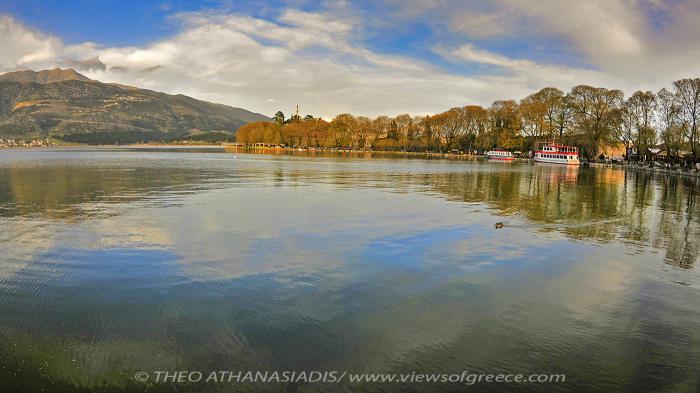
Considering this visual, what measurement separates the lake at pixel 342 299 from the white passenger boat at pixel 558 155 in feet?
302

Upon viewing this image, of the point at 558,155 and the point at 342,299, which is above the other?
the point at 558,155

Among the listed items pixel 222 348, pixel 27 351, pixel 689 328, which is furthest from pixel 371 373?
pixel 689 328

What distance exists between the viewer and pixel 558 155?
382 ft

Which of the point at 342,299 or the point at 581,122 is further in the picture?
the point at 581,122

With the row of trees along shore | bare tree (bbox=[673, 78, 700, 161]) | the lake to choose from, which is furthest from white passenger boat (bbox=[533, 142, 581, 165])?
the lake

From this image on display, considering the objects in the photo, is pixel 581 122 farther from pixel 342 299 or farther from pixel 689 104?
pixel 342 299

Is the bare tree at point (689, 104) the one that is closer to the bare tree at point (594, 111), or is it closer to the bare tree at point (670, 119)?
the bare tree at point (670, 119)

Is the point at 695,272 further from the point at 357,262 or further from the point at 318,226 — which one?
the point at 318,226

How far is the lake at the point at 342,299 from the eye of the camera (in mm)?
9102

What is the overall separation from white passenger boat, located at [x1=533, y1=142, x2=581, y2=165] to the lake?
91964mm

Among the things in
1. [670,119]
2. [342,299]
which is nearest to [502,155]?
[670,119]

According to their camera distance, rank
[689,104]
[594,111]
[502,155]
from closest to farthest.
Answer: [689,104] → [594,111] → [502,155]

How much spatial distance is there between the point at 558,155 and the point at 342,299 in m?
117

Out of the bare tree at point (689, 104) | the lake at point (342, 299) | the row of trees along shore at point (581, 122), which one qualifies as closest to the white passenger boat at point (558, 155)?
the row of trees along shore at point (581, 122)
